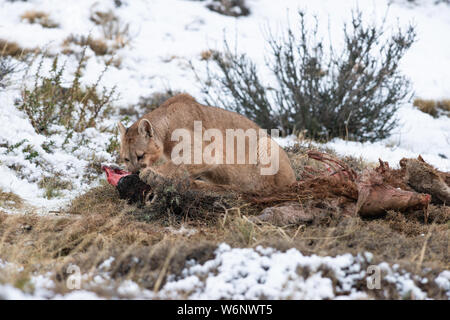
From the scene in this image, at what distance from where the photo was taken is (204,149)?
579 cm

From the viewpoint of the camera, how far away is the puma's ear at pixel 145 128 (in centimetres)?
558

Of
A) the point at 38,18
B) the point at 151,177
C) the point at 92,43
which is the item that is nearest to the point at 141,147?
the point at 151,177

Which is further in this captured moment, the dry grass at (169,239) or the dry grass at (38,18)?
the dry grass at (38,18)

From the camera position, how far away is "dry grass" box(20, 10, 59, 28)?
13577mm

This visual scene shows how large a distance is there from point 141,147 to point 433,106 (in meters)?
8.90

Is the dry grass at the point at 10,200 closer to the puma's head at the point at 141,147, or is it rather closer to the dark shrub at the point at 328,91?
the puma's head at the point at 141,147

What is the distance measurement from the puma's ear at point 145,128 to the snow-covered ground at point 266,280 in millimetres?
2616

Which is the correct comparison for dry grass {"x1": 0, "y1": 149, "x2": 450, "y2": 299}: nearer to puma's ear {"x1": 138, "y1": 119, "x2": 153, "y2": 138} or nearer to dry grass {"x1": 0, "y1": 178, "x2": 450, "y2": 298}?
dry grass {"x1": 0, "y1": 178, "x2": 450, "y2": 298}

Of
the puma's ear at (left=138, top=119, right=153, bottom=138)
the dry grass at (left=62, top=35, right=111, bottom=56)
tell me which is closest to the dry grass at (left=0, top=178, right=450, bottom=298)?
the puma's ear at (left=138, top=119, right=153, bottom=138)

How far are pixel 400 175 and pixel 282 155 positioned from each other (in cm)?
141

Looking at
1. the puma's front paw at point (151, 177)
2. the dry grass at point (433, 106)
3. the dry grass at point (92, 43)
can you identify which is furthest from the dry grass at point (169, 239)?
the dry grass at point (92, 43)

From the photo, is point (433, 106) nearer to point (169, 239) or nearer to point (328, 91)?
point (328, 91)

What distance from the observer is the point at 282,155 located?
609 centimetres
